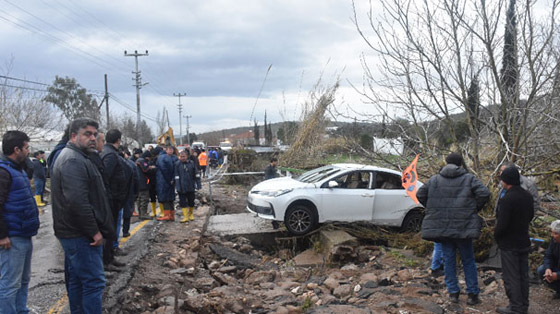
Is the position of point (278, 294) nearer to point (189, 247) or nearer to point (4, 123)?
point (189, 247)

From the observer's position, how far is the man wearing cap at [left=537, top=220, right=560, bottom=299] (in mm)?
4871

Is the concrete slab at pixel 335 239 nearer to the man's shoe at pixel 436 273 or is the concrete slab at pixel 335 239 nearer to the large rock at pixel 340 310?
the man's shoe at pixel 436 273

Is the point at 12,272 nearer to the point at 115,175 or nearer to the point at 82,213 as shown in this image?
the point at 82,213

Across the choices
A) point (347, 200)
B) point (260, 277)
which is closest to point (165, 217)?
point (260, 277)

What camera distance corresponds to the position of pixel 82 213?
3.39 m

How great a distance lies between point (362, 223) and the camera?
868 cm

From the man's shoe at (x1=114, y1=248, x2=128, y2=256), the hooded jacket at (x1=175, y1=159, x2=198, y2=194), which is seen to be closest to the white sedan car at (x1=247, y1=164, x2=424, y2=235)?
the hooded jacket at (x1=175, y1=159, x2=198, y2=194)

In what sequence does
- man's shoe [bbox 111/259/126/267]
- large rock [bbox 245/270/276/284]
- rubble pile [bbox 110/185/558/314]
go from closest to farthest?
rubble pile [bbox 110/185/558/314] → man's shoe [bbox 111/259/126/267] → large rock [bbox 245/270/276/284]

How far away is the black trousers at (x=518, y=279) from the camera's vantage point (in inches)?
177

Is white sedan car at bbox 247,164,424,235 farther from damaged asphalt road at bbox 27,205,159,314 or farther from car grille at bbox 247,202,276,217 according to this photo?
damaged asphalt road at bbox 27,205,159,314

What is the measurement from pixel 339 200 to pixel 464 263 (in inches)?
141

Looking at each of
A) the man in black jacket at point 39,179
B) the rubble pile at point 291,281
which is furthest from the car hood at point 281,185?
the man in black jacket at point 39,179

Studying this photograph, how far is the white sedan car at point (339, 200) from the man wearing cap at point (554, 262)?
12.1ft

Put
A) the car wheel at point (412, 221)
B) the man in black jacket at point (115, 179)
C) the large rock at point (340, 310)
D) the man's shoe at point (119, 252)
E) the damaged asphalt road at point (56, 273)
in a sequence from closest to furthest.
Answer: the damaged asphalt road at point (56, 273)
the large rock at point (340, 310)
the man in black jacket at point (115, 179)
the man's shoe at point (119, 252)
the car wheel at point (412, 221)
